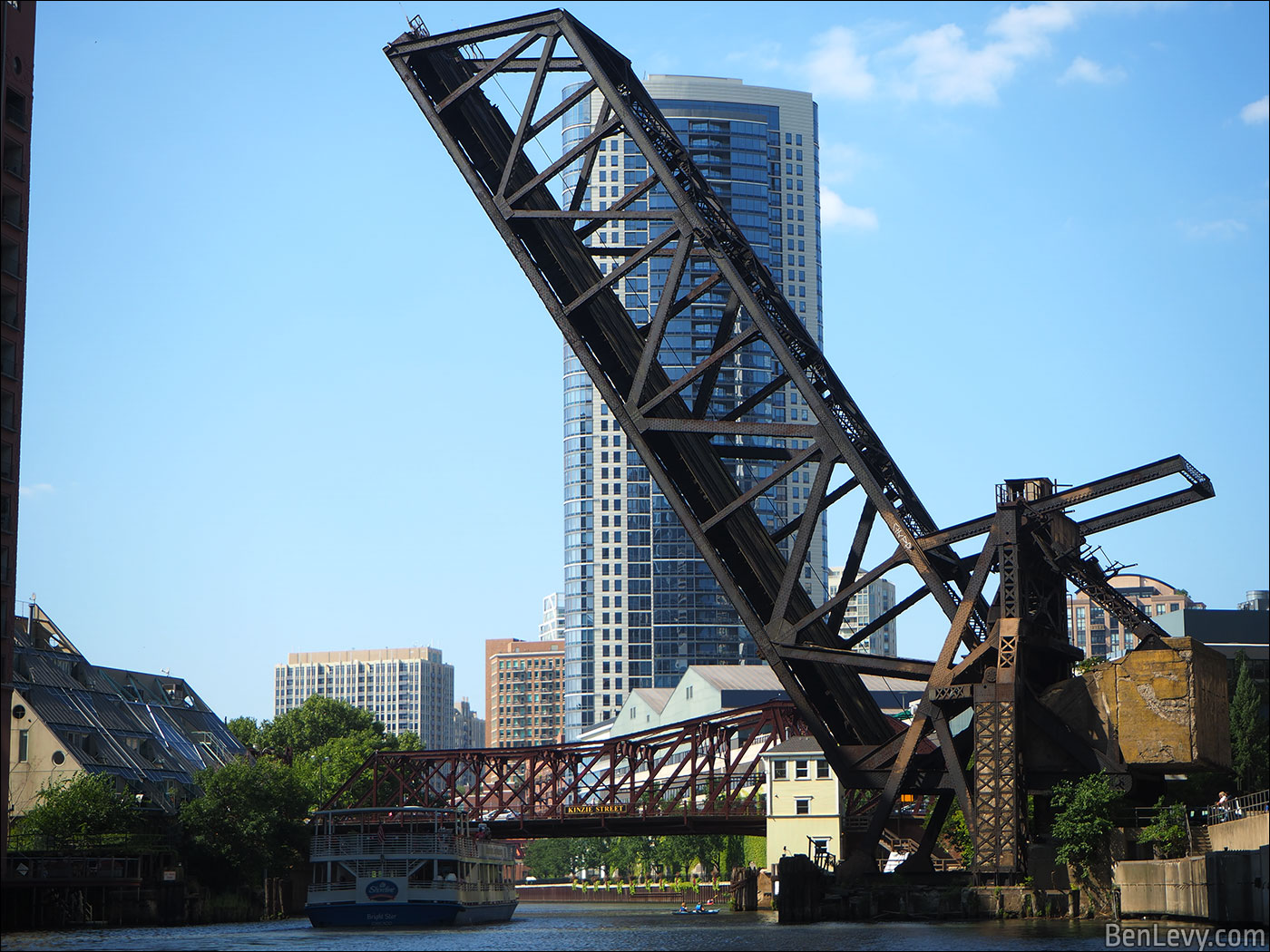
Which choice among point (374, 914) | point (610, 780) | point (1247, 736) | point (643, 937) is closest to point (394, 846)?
point (374, 914)

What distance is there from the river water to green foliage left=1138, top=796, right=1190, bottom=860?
2.92m

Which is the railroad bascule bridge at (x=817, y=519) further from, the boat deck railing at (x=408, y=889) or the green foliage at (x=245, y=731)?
the green foliage at (x=245, y=731)

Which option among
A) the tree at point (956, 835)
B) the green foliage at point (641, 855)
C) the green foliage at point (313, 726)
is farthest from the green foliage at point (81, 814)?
the green foliage at point (313, 726)

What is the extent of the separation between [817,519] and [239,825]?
Answer: 3032cm

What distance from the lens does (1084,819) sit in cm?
3603

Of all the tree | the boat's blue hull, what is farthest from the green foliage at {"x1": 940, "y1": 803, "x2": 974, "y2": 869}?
the boat's blue hull

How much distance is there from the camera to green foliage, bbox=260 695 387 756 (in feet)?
362

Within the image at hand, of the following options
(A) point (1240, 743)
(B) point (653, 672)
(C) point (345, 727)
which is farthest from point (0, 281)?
(B) point (653, 672)

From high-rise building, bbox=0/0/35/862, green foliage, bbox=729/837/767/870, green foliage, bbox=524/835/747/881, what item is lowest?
green foliage, bbox=524/835/747/881

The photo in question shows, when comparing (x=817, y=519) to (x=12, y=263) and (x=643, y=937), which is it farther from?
(x=12, y=263)

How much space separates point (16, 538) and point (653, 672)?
128966 mm

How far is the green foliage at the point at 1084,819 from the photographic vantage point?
118 feet

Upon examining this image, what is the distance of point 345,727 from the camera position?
11162 cm

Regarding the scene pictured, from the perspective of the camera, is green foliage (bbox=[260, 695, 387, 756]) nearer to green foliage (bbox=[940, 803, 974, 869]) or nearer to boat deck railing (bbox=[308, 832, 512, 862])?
boat deck railing (bbox=[308, 832, 512, 862])
